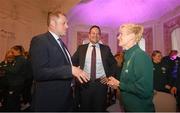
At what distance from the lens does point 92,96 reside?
10.7ft

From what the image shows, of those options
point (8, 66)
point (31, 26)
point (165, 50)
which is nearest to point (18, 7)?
point (31, 26)

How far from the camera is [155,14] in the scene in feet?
30.4

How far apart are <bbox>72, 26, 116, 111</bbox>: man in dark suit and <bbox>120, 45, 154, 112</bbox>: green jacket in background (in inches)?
39.8

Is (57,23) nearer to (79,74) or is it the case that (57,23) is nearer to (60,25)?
(60,25)

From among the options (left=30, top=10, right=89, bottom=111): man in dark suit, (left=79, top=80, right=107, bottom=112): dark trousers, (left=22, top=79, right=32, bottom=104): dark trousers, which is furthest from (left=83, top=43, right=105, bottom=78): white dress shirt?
(left=22, top=79, right=32, bottom=104): dark trousers

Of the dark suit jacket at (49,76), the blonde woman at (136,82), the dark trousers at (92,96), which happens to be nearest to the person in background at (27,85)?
the dark trousers at (92,96)

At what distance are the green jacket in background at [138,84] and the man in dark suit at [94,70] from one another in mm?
1011

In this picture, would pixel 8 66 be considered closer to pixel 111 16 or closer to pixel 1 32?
pixel 1 32

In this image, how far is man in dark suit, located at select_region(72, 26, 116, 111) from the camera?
327 cm

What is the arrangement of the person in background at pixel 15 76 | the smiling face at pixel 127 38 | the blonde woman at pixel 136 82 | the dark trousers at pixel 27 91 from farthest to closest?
1. the dark trousers at pixel 27 91
2. the person in background at pixel 15 76
3. the smiling face at pixel 127 38
4. the blonde woman at pixel 136 82

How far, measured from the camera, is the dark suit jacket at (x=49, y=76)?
2.10m

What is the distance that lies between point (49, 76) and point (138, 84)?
670mm

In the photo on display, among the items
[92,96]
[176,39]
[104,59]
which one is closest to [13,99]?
[92,96]

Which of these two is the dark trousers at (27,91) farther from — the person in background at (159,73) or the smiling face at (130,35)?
the smiling face at (130,35)
